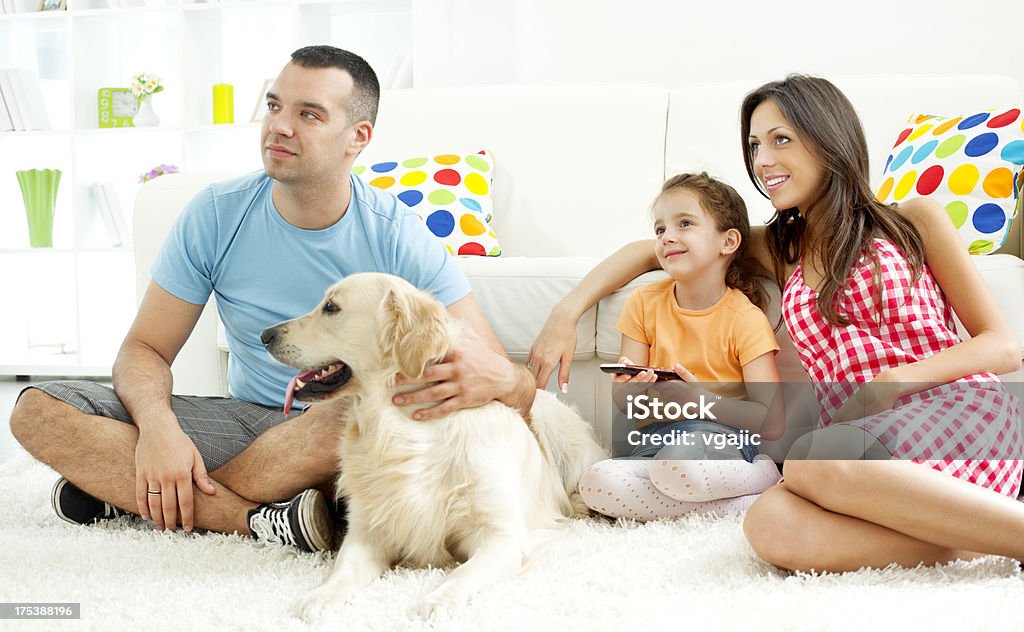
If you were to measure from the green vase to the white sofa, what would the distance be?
224cm

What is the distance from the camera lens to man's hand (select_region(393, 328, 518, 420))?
137 centimetres

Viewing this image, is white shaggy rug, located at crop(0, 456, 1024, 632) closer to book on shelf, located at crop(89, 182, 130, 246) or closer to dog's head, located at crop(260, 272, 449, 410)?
dog's head, located at crop(260, 272, 449, 410)

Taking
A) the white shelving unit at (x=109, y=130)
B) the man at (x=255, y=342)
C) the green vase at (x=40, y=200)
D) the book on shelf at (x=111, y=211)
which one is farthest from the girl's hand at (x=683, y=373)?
the green vase at (x=40, y=200)

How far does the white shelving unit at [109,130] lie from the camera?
414cm

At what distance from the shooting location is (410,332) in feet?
4.40

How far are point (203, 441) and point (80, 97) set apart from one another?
329 cm

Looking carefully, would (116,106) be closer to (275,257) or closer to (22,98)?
(22,98)

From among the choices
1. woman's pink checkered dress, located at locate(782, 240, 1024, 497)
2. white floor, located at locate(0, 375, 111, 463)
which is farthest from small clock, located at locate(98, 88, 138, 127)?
woman's pink checkered dress, located at locate(782, 240, 1024, 497)

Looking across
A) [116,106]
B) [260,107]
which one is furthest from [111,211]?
[260,107]

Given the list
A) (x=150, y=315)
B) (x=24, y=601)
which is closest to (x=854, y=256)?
(x=150, y=315)

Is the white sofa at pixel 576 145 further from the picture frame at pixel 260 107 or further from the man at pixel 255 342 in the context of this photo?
the picture frame at pixel 260 107

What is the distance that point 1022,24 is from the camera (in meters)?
3.14

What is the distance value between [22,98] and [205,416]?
11.0 feet

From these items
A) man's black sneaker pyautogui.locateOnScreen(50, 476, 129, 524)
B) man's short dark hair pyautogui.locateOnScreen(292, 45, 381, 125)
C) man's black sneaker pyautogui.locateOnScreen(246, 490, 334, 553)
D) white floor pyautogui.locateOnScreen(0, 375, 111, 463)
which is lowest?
white floor pyautogui.locateOnScreen(0, 375, 111, 463)
